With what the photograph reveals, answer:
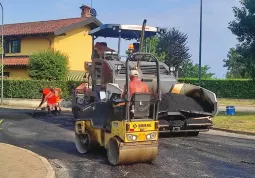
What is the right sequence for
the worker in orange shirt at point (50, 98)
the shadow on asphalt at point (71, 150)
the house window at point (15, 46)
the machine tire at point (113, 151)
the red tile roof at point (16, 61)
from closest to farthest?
the machine tire at point (113, 151)
the shadow on asphalt at point (71, 150)
the worker in orange shirt at point (50, 98)
the red tile roof at point (16, 61)
the house window at point (15, 46)

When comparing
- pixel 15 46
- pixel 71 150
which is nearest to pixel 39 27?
pixel 15 46

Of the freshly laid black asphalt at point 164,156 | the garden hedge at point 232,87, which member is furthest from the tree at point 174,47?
the freshly laid black asphalt at point 164,156

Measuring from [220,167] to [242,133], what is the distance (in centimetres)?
606

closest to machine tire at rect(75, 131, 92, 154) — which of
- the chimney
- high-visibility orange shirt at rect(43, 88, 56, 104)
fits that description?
high-visibility orange shirt at rect(43, 88, 56, 104)

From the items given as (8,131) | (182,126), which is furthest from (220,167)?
(8,131)

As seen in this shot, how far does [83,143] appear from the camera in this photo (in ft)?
31.6

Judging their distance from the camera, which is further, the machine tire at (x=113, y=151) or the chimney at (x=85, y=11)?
the chimney at (x=85, y=11)

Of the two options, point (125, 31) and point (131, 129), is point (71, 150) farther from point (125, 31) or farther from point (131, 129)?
point (125, 31)

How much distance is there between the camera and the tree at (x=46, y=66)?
28.5 metres

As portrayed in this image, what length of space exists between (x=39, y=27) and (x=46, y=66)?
19.0 ft

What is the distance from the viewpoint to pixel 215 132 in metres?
14.3

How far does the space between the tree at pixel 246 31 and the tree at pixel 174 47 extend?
21.7 m

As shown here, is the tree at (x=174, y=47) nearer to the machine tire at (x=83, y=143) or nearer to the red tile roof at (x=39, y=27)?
the red tile roof at (x=39, y=27)

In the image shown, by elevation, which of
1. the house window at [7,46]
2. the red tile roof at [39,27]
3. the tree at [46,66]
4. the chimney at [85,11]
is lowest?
the tree at [46,66]
